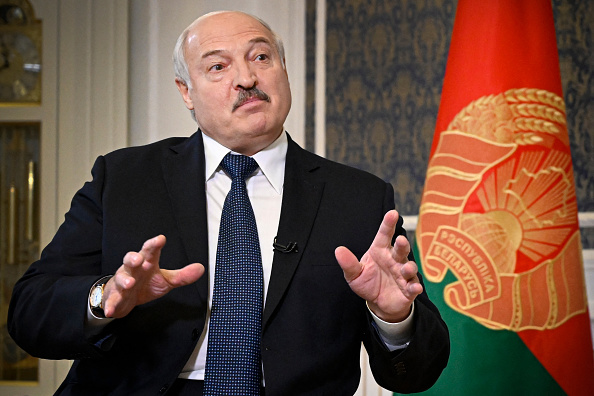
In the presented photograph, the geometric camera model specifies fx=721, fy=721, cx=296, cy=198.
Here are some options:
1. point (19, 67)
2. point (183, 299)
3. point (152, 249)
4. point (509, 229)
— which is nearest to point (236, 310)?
point (183, 299)

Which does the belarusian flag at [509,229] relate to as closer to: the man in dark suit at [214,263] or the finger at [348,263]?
the man in dark suit at [214,263]

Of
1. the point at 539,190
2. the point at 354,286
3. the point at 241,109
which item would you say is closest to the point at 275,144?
the point at 241,109

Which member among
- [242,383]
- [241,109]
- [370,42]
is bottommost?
[242,383]

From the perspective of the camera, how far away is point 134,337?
1.62 metres

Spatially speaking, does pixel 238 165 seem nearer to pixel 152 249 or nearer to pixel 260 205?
pixel 260 205

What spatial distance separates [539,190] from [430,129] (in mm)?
989

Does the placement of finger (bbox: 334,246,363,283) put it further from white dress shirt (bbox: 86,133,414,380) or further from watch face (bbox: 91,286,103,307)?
watch face (bbox: 91,286,103,307)

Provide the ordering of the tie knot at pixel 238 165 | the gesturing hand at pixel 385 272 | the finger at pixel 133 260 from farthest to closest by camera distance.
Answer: the tie knot at pixel 238 165 < the gesturing hand at pixel 385 272 < the finger at pixel 133 260

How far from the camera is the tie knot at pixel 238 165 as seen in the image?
1808 mm

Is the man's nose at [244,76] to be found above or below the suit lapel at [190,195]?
above

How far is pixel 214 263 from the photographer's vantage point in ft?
5.50

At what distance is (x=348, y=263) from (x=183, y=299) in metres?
0.42

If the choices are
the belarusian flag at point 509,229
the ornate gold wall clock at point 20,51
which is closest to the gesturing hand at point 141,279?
the belarusian flag at point 509,229

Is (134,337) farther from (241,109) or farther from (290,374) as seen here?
(241,109)
